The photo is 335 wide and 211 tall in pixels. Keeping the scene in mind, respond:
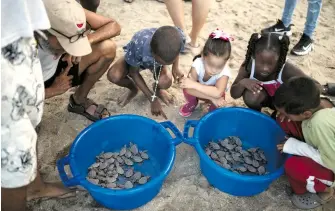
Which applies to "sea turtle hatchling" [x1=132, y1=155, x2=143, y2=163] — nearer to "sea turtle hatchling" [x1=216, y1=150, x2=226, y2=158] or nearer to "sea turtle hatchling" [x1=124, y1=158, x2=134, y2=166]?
"sea turtle hatchling" [x1=124, y1=158, x2=134, y2=166]

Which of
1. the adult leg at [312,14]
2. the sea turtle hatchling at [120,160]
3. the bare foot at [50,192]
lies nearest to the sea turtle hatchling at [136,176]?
the sea turtle hatchling at [120,160]

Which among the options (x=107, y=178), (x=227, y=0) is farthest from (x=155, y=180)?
(x=227, y=0)

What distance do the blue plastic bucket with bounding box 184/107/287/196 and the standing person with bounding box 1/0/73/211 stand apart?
0.81 meters

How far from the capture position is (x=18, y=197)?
1.33 metres

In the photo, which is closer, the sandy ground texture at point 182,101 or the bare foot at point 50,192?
the bare foot at point 50,192

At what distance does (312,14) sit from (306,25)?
103mm

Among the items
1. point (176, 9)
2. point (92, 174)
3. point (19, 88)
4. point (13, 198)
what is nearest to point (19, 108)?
point (19, 88)

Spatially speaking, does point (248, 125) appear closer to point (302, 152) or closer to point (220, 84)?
point (220, 84)

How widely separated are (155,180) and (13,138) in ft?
2.21

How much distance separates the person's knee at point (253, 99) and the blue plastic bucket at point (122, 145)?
0.47m

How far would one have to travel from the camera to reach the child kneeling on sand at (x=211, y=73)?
70.6 inches

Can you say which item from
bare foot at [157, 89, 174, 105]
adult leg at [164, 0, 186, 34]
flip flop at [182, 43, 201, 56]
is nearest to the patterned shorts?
bare foot at [157, 89, 174, 105]

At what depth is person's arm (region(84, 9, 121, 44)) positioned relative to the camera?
1860 millimetres

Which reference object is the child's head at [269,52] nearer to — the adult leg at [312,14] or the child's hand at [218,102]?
the child's hand at [218,102]
